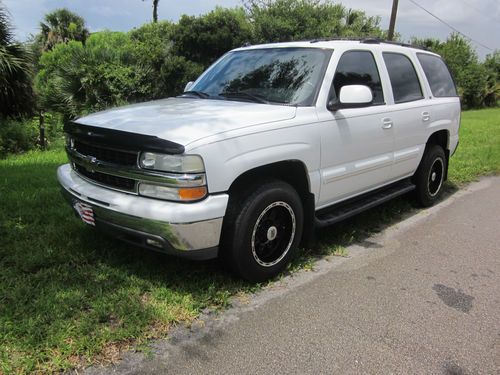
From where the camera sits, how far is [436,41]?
3041 cm

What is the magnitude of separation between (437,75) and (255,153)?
3767mm

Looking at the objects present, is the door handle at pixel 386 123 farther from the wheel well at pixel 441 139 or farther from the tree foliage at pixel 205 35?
the tree foliage at pixel 205 35

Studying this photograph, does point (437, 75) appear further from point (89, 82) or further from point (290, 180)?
point (89, 82)

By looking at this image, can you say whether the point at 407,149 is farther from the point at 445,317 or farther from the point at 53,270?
the point at 53,270

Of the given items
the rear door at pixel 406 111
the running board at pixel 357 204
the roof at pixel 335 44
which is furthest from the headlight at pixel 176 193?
the rear door at pixel 406 111

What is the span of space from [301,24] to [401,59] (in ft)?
57.4

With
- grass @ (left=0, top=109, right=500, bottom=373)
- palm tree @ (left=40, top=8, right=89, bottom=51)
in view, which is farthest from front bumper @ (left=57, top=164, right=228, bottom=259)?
palm tree @ (left=40, top=8, right=89, bottom=51)

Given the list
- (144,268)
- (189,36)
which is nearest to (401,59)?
(144,268)

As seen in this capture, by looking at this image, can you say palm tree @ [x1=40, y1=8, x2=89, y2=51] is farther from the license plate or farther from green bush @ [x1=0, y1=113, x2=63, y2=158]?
the license plate

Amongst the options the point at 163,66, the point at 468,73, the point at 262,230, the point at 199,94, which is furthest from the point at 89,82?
the point at 468,73

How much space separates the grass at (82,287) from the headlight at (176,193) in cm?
77

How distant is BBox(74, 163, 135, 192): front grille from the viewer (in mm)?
3381

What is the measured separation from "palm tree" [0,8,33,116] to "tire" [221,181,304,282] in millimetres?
7307

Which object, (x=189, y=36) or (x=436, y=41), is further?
(x=436, y=41)
